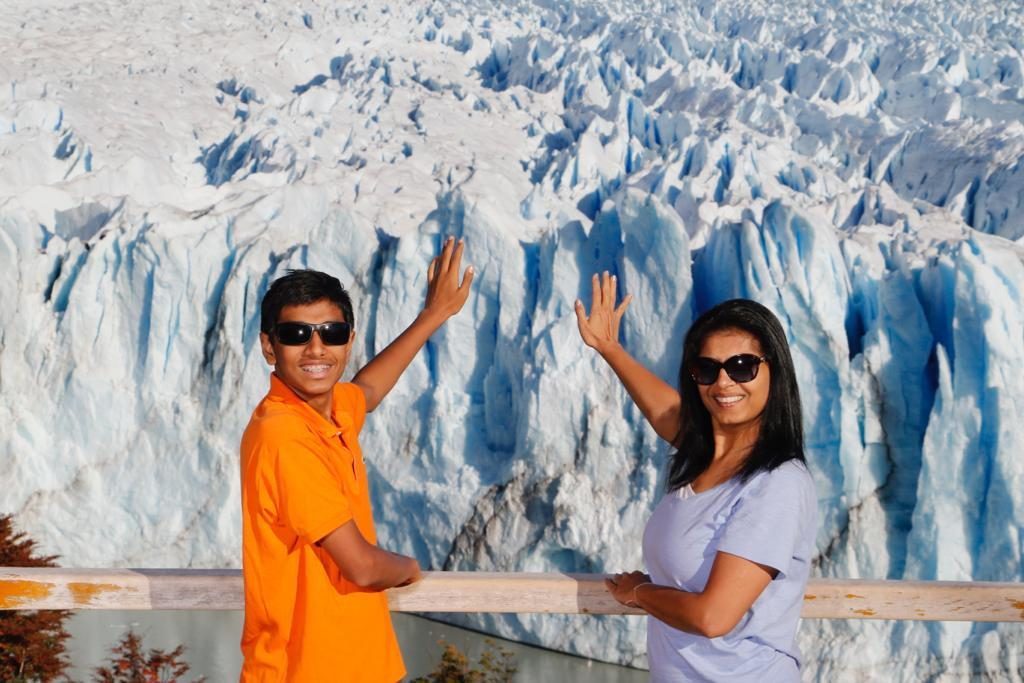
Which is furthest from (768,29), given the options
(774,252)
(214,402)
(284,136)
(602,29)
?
(214,402)

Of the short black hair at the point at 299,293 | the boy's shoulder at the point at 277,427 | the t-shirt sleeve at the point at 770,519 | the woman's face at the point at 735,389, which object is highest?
the short black hair at the point at 299,293

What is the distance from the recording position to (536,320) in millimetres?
8984

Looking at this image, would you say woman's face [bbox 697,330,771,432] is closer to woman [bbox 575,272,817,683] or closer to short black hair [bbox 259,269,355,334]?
woman [bbox 575,272,817,683]

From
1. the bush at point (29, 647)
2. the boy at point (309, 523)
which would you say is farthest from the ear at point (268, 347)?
the bush at point (29, 647)

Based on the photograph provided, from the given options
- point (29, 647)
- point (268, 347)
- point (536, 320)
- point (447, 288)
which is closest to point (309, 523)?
point (268, 347)

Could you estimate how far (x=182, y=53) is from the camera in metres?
19.1

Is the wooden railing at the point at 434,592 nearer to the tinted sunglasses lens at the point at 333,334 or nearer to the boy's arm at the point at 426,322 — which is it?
the boy's arm at the point at 426,322

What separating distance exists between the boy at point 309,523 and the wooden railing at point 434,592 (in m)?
0.33

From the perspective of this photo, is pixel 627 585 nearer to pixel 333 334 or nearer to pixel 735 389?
pixel 735 389

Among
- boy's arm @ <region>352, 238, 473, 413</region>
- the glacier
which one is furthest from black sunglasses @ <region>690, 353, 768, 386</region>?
the glacier

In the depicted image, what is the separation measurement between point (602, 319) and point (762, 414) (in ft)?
2.33

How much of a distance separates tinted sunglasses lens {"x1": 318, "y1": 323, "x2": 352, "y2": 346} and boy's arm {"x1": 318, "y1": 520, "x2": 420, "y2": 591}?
0.33m

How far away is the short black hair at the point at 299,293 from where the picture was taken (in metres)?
1.72

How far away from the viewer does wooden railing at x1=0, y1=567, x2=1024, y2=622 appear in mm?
2061
